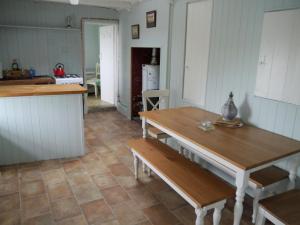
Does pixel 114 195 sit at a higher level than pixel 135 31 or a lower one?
lower

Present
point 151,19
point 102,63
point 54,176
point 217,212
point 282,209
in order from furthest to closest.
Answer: point 102,63 < point 151,19 < point 54,176 < point 217,212 < point 282,209

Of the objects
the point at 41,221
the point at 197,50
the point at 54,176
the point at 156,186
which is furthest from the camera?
the point at 197,50

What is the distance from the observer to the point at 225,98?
2.80 meters

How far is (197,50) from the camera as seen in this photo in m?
3.16

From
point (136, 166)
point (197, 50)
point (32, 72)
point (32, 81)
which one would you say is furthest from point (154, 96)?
point (32, 72)

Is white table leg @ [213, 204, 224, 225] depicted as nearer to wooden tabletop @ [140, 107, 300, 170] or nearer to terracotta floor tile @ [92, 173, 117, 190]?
wooden tabletop @ [140, 107, 300, 170]

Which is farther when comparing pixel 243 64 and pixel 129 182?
pixel 129 182

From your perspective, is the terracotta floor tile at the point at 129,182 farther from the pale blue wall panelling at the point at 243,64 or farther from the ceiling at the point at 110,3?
the ceiling at the point at 110,3

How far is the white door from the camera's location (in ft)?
19.0

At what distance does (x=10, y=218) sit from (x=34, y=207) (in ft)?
0.71

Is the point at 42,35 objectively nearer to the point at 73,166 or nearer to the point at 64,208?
the point at 73,166

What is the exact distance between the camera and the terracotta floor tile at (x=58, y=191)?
2551mm

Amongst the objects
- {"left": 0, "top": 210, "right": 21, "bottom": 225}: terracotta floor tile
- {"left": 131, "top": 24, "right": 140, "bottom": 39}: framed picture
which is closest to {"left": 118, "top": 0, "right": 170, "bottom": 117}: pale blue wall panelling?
{"left": 131, "top": 24, "right": 140, "bottom": 39}: framed picture

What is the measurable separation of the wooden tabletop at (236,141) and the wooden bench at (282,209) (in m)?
0.30
